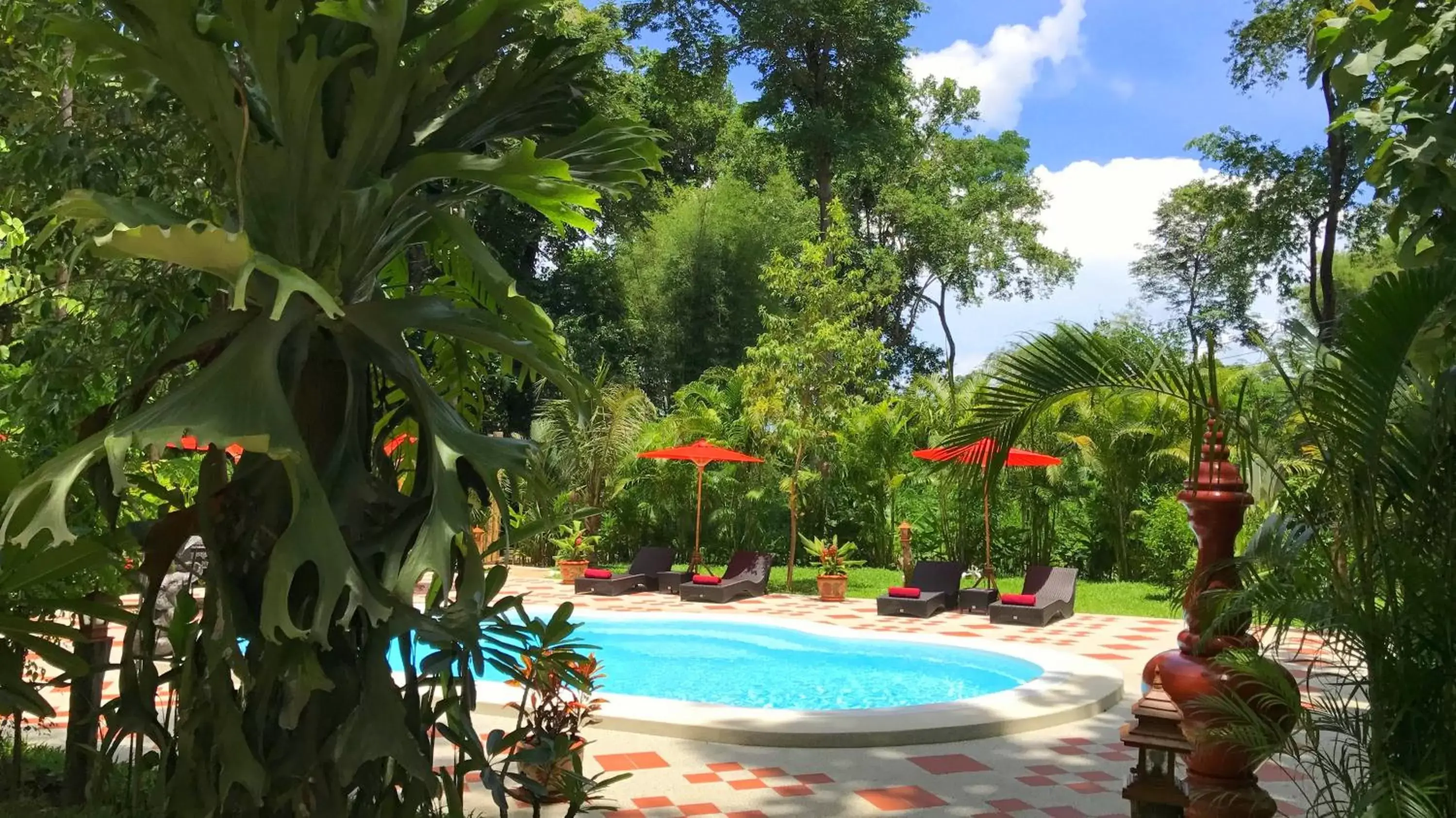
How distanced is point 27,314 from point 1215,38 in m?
19.1

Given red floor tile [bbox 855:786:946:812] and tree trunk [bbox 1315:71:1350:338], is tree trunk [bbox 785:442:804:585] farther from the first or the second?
red floor tile [bbox 855:786:946:812]

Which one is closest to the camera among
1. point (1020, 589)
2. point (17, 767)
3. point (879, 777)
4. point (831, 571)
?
point (17, 767)

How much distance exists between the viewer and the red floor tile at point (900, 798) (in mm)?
5246

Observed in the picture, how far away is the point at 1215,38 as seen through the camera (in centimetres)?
1852

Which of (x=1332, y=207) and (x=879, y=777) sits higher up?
(x=1332, y=207)

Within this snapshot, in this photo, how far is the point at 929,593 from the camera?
13.3 m

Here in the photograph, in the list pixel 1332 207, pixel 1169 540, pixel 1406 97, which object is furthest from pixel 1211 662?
pixel 1332 207

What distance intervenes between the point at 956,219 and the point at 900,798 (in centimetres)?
2649

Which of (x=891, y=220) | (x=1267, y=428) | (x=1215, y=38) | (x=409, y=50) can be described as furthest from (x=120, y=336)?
(x=891, y=220)

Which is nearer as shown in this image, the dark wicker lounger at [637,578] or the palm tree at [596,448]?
the dark wicker lounger at [637,578]

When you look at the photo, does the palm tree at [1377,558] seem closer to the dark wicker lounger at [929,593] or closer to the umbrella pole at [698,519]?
the dark wicker lounger at [929,593]

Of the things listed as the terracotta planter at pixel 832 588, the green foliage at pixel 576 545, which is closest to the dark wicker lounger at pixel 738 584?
the terracotta planter at pixel 832 588

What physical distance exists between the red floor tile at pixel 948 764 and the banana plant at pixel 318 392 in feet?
12.0

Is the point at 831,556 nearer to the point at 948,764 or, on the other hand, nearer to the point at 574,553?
the point at 574,553
